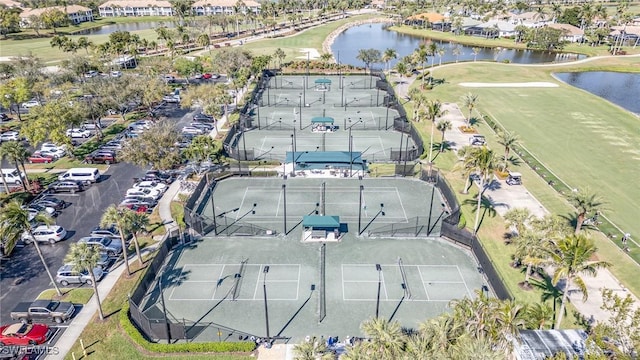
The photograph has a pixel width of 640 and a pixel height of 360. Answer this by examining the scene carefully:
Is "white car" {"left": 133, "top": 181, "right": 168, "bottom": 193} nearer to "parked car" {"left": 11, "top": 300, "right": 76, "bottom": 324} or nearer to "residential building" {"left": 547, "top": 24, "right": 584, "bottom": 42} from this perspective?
"parked car" {"left": 11, "top": 300, "right": 76, "bottom": 324}

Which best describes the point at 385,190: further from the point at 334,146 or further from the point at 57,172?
the point at 57,172

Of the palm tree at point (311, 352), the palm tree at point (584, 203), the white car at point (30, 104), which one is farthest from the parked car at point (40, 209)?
the palm tree at point (584, 203)

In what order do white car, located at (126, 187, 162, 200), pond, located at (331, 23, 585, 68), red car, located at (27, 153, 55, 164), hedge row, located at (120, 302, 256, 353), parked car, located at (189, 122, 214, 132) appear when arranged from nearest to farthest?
hedge row, located at (120, 302, 256, 353)
white car, located at (126, 187, 162, 200)
red car, located at (27, 153, 55, 164)
parked car, located at (189, 122, 214, 132)
pond, located at (331, 23, 585, 68)

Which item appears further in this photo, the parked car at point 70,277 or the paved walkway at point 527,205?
the parked car at point 70,277

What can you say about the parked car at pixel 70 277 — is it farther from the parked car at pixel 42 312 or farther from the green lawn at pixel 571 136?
the green lawn at pixel 571 136

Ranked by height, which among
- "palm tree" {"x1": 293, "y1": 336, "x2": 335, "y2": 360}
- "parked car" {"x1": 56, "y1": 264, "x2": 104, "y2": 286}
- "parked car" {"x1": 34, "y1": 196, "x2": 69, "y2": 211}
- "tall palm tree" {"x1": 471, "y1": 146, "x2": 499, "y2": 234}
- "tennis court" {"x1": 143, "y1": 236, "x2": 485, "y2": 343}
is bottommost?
"tennis court" {"x1": 143, "y1": 236, "x2": 485, "y2": 343}

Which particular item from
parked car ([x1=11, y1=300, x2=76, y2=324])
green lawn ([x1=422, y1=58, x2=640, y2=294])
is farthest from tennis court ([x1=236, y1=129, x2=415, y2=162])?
parked car ([x1=11, y1=300, x2=76, y2=324])
